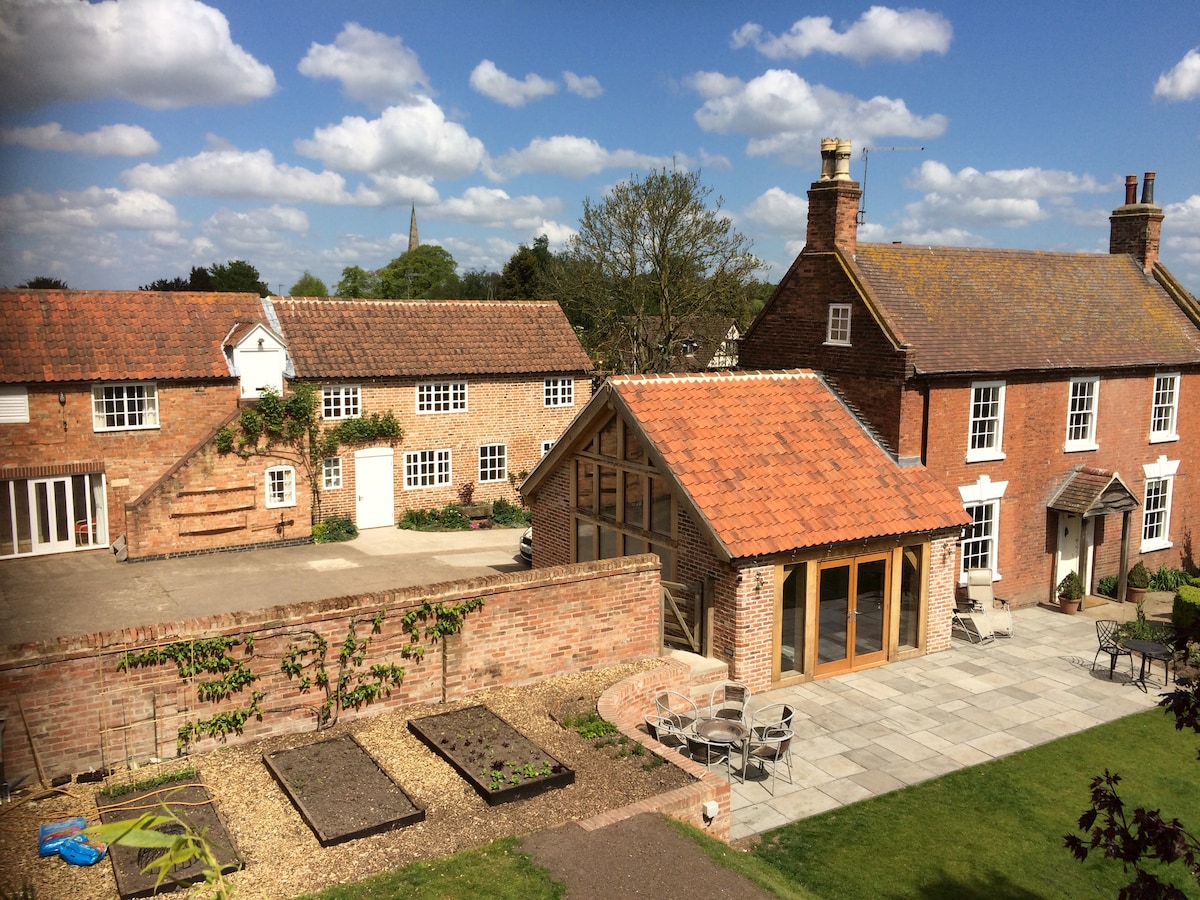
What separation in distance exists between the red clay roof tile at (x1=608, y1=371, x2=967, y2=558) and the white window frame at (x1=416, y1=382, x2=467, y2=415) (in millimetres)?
13813

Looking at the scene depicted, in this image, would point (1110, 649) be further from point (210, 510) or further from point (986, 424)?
point (210, 510)

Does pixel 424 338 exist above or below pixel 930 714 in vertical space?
above

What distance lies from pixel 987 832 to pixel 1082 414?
45.2 ft

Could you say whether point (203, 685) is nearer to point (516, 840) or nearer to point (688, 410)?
point (516, 840)

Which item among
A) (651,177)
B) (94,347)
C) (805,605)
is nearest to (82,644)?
(805,605)

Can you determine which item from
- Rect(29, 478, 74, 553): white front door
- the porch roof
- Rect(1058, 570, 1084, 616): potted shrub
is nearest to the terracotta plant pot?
Rect(1058, 570, 1084, 616): potted shrub

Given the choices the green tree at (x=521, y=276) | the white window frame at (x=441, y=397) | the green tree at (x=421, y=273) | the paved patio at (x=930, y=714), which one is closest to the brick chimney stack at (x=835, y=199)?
the paved patio at (x=930, y=714)

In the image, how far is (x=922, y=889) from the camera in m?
10.7

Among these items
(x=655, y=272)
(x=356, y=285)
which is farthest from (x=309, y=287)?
(x=655, y=272)

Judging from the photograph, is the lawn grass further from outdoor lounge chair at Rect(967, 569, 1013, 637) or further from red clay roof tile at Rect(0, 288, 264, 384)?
red clay roof tile at Rect(0, 288, 264, 384)

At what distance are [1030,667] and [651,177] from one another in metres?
30.5

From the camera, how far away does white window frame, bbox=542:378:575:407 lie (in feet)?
108

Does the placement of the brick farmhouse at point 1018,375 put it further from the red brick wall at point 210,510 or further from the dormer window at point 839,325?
the red brick wall at point 210,510

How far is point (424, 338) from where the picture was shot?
1222 inches
